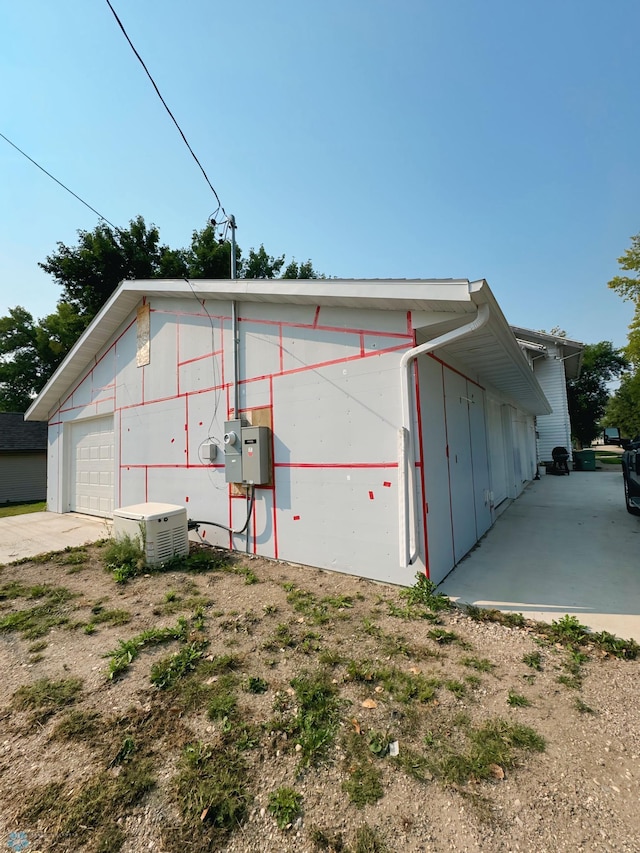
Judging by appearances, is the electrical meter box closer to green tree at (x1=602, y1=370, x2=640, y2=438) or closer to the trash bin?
the trash bin

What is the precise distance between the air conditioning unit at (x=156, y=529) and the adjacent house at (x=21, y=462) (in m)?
13.8

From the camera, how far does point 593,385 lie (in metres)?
30.2

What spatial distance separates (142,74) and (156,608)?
5.95m

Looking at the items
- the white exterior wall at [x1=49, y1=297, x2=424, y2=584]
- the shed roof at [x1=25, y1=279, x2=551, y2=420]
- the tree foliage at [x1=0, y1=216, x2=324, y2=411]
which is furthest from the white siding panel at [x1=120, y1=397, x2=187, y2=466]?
the tree foliage at [x1=0, y1=216, x2=324, y2=411]

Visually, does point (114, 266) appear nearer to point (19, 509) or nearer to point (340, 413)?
point (19, 509)

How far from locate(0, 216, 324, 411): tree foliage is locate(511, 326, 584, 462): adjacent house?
12.5 m

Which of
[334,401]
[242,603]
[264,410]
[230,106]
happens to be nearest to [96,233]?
[230,106]

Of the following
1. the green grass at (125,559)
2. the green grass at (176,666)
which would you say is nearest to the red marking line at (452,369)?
the green grass at (176,666)

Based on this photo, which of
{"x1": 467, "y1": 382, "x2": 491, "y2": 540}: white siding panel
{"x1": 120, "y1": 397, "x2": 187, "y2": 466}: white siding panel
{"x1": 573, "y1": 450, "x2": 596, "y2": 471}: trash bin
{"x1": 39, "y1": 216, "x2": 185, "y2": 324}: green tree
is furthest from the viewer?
{"x1": 573, "y1": 450, "x2": 596, "y2": 471}: trash bin

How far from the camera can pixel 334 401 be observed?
450 cm

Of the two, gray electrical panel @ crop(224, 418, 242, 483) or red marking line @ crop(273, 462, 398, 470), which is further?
gray electrical panel @ crop(224, 418, 242, 483)

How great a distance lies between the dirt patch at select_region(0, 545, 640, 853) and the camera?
4.98 feet

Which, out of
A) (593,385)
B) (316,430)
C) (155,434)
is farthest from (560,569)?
(593,385)

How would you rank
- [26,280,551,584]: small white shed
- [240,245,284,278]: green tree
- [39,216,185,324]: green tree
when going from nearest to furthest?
[26,280,551,584]: small white shed
[39,216,185,324]: green tree
[240,245,284,278]: green tree
